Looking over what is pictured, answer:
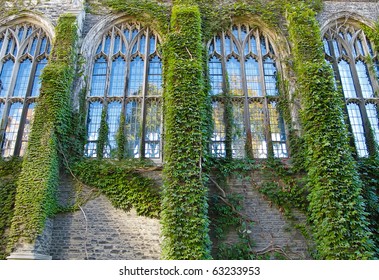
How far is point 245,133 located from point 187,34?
3422mm

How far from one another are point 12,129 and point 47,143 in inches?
86.6

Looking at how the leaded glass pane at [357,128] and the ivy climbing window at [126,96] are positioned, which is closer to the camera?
the ivy climbing window at [126,96]

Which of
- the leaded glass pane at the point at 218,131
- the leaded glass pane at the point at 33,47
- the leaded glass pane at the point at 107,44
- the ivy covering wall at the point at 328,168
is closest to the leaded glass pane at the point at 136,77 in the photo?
the leaded glass pane at the point at 107,44

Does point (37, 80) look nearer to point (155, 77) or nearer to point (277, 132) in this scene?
point (155, 77)

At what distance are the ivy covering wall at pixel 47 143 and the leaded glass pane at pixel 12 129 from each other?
4.80 feet

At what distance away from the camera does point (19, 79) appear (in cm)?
1027

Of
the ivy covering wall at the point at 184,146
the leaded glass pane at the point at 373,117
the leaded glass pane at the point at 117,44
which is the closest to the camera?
the ivy covering wall at the point at 184,146

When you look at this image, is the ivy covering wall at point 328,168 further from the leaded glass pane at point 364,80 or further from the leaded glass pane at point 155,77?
the leaded glass pane at point 155,77

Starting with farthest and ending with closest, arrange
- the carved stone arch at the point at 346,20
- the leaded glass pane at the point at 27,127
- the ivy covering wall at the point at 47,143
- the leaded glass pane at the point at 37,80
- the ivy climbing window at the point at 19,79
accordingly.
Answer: the carved stone arch at the point at 346,20, the leaded glass pane at the point at 37,80, the ivy climbing window at the point at 19,79, the leaded glass pane at the point at 27,127, the ivy covering wall at the point at 47,143

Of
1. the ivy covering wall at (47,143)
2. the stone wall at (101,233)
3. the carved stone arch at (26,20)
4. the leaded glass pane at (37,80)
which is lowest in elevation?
the stone wall at (101,233)

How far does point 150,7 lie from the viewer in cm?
1072

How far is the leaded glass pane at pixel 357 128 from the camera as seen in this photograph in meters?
9.49

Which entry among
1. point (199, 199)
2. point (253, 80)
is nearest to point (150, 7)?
point (253, 80)

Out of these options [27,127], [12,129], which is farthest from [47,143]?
[12,129]
